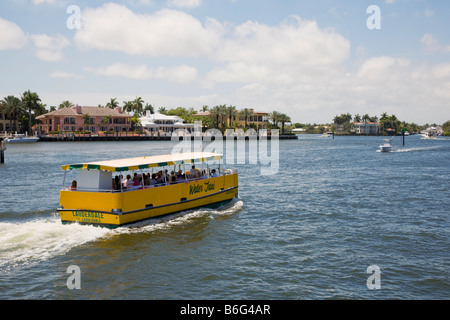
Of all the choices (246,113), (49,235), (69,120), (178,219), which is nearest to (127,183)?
(178,219)

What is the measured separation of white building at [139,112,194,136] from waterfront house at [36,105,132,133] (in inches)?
385

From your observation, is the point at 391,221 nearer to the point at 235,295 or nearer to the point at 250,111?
the point at 235,295

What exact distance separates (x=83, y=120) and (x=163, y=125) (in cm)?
2874

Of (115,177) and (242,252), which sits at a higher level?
(115,177)

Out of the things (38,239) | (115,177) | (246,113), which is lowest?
(38,239)

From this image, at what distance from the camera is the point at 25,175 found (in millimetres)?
41312

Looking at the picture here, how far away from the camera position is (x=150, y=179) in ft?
65.8

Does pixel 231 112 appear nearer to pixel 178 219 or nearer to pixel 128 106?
pixel 128 106

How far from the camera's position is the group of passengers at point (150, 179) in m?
18.9

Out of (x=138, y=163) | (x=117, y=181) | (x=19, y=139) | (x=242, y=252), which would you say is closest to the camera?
(x=242, y=252)

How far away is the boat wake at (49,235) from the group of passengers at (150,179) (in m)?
1.73

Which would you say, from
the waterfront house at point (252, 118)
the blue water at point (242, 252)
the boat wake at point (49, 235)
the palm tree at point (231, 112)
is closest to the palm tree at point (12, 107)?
the waterfront house at point (252, 118)

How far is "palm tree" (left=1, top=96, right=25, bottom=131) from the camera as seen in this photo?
123688 millimetres

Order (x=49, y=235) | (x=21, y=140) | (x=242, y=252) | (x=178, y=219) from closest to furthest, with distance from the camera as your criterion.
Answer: (x=242, y=252) < (x=49, y=235) < (x=178, y=219) < (x=21, y=140)
